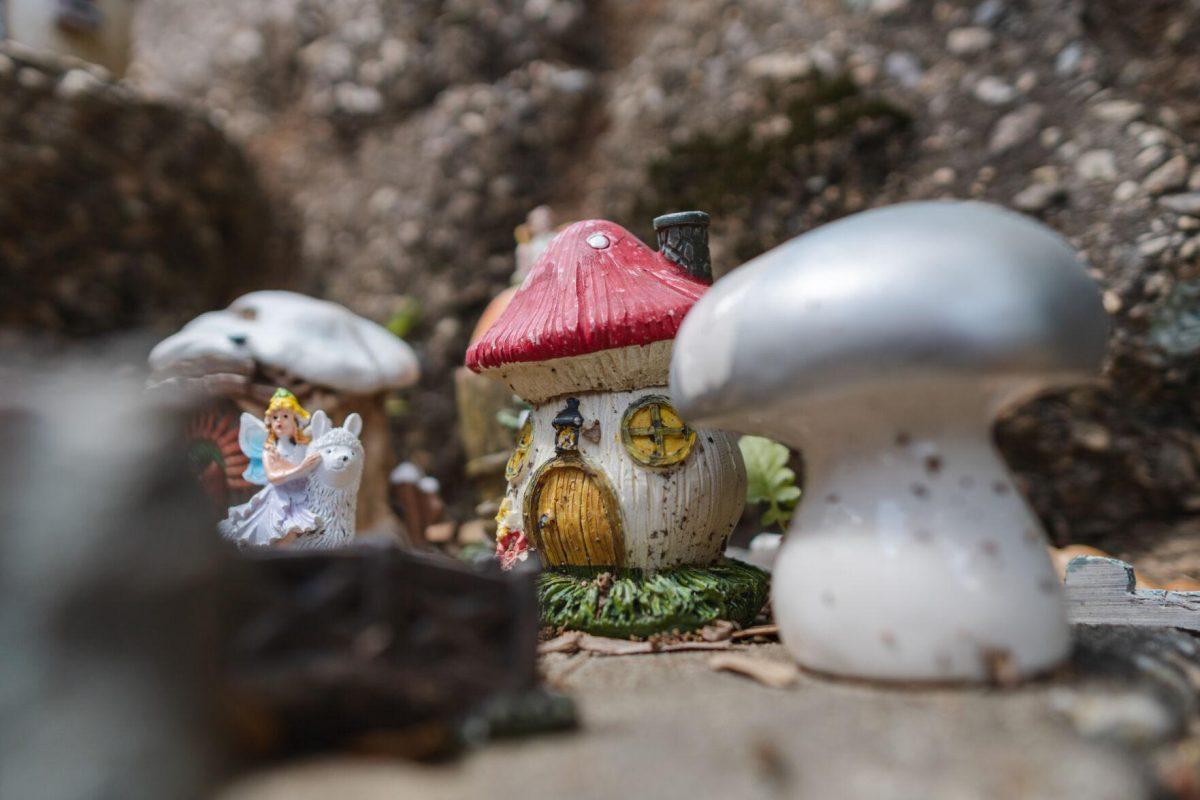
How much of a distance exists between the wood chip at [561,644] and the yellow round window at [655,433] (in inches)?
19.8

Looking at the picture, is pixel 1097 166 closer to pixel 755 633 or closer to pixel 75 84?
pixel 755 633

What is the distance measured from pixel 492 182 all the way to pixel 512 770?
499 cm

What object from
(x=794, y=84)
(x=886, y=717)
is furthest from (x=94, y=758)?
(x=794, y=84)

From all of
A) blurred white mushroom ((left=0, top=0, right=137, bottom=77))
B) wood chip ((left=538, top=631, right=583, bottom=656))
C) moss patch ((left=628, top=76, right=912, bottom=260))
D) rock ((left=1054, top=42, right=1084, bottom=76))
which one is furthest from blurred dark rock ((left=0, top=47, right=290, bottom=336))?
rock ((left=1054, top=42, right=1084, bottom=76))

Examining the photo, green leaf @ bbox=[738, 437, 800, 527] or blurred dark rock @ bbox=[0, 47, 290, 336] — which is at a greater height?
blurred dark rock @ bbox=[0, 47, 290, 336]

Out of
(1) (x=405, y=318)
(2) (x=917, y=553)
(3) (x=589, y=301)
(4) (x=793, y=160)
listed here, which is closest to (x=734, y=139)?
(4) (x=793, y=160)

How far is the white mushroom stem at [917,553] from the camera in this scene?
145 centimetres

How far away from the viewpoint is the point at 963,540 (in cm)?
151

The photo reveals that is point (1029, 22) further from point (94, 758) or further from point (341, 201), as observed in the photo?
point (94, 758)

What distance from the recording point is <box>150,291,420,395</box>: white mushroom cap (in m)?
3.50

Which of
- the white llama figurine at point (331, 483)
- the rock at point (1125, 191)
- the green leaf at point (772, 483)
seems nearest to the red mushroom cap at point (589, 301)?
the white llama figurine at point (331, 483)

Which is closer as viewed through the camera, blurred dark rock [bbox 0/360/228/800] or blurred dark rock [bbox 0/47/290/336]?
blurred dark rock [bbox 0/360/228/800]

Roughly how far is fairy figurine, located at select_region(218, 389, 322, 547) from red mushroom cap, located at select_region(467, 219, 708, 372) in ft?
1.92

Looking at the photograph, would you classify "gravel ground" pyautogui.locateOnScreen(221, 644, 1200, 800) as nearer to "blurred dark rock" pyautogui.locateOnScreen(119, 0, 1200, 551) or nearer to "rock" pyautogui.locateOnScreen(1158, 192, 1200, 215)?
"blurred dark rock" pyautogui.locateOnScreen(119, 0, 1200, 551)
